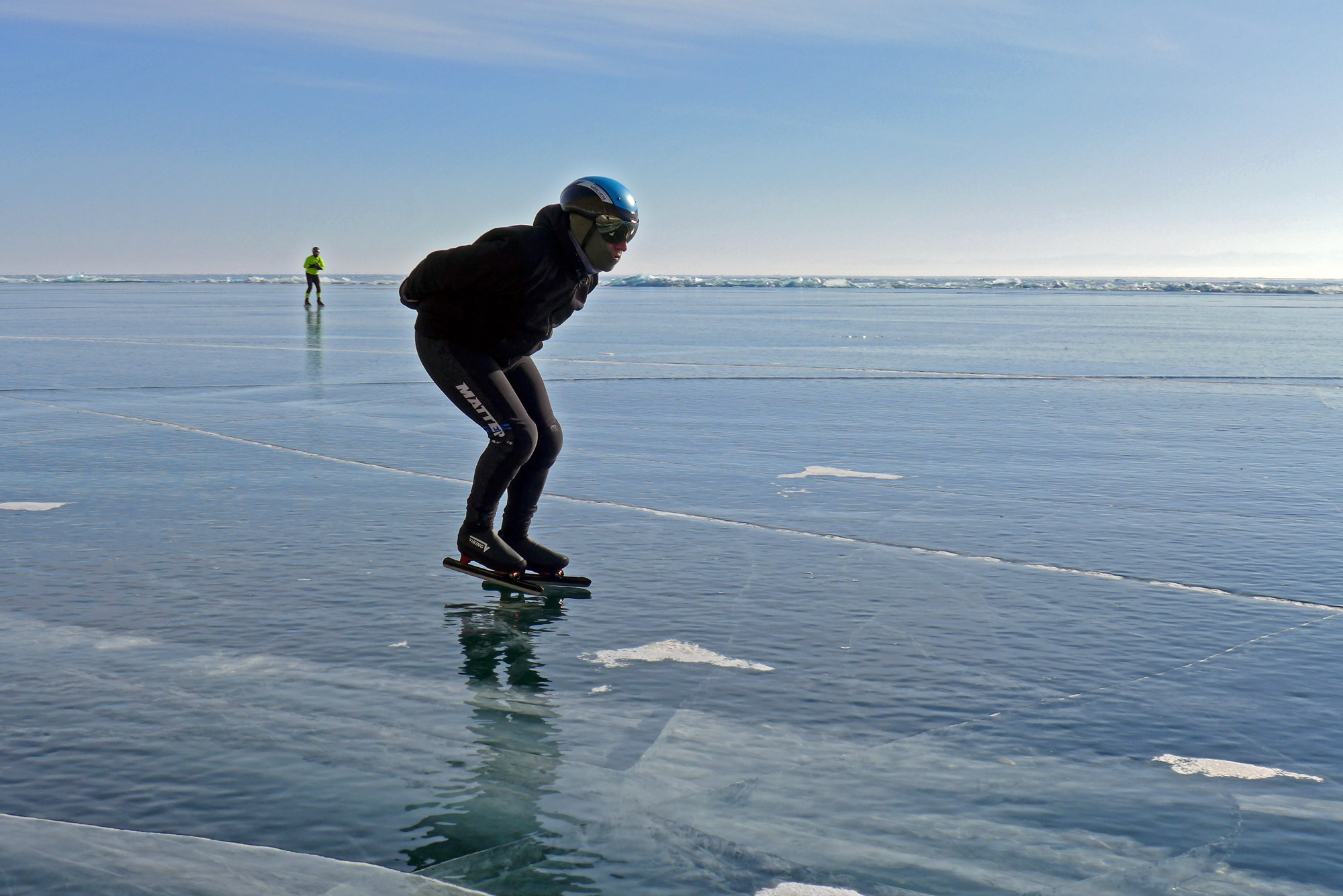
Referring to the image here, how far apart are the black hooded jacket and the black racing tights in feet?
0.26

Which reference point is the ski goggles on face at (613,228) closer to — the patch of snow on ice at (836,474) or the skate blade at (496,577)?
the skate blade at (496,577)

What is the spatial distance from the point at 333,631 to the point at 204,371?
12.8 meters

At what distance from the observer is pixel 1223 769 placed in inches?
134

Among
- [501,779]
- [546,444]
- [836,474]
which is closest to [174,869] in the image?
[501,779]

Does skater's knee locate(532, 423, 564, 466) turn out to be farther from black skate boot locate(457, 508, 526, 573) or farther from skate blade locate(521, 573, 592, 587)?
skate blade locate(521, 573, 592, 587)

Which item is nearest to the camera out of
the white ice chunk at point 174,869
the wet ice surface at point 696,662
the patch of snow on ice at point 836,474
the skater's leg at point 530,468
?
the white ice chunk at point 174,869

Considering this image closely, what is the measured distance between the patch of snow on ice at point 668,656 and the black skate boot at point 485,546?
1052 millimetres

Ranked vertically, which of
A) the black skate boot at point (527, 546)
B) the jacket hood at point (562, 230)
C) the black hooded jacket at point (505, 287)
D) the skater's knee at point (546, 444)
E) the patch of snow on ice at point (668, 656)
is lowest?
the patch of snow on ice at point (668, 656)

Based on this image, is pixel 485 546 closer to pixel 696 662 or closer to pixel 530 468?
pixel 530 468

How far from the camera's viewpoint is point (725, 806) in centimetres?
311

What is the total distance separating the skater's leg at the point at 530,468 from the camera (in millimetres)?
5625

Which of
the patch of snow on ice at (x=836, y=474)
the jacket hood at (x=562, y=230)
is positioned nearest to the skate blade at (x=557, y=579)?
the jacket hood at (x=562, y=230)

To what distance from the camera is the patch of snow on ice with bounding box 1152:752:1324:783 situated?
335 cm

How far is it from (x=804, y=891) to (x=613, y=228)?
9.72 feet
